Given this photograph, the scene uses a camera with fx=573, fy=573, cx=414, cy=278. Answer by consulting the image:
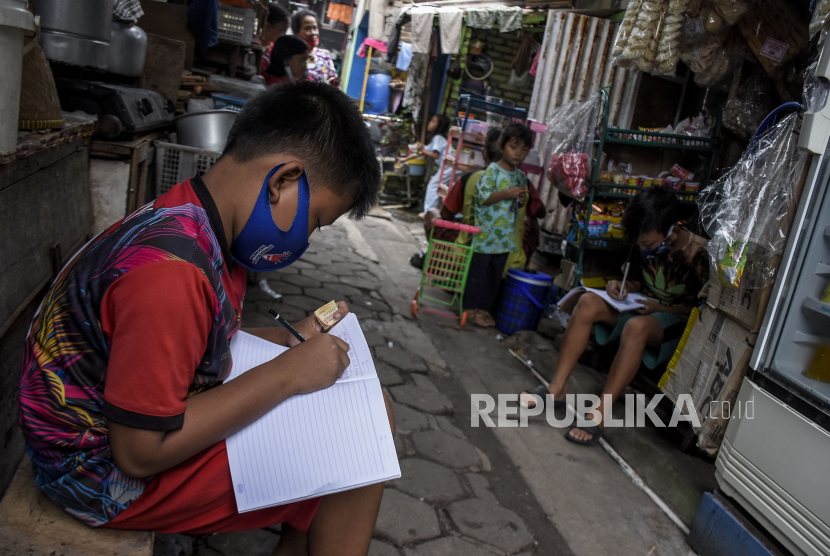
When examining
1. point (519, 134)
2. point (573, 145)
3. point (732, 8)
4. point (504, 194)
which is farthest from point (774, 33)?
point (504, 194)

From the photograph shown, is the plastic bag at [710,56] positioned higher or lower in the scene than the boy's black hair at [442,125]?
higher

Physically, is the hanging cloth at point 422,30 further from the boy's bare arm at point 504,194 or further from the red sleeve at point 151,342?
the red sleeve at point 151,342

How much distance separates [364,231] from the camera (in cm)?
819

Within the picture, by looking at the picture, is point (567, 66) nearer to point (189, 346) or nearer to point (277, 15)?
point (277, 15)

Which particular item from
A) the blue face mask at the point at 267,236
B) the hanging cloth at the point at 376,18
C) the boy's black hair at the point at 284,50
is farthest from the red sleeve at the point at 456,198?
the hanging cloth at the point at 376,18

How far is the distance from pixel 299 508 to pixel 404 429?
182cm

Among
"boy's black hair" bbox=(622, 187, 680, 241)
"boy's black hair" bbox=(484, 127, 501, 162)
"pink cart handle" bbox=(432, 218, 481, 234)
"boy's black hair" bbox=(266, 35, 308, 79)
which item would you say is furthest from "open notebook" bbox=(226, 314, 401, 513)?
"boy's black hair" bbox=(266, 35, 308, 79)

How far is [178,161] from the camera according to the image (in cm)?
404

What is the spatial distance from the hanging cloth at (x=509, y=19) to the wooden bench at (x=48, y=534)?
308 inches

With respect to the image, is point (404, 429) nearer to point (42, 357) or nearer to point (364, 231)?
point (42, 357)

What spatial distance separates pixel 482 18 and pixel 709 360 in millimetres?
6742

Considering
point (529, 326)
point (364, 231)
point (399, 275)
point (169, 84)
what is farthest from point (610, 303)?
point (364, 231)

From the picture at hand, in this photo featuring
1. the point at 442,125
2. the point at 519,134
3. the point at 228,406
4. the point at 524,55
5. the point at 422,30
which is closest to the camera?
the point at 228,406

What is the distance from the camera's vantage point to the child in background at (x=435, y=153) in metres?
7.60
